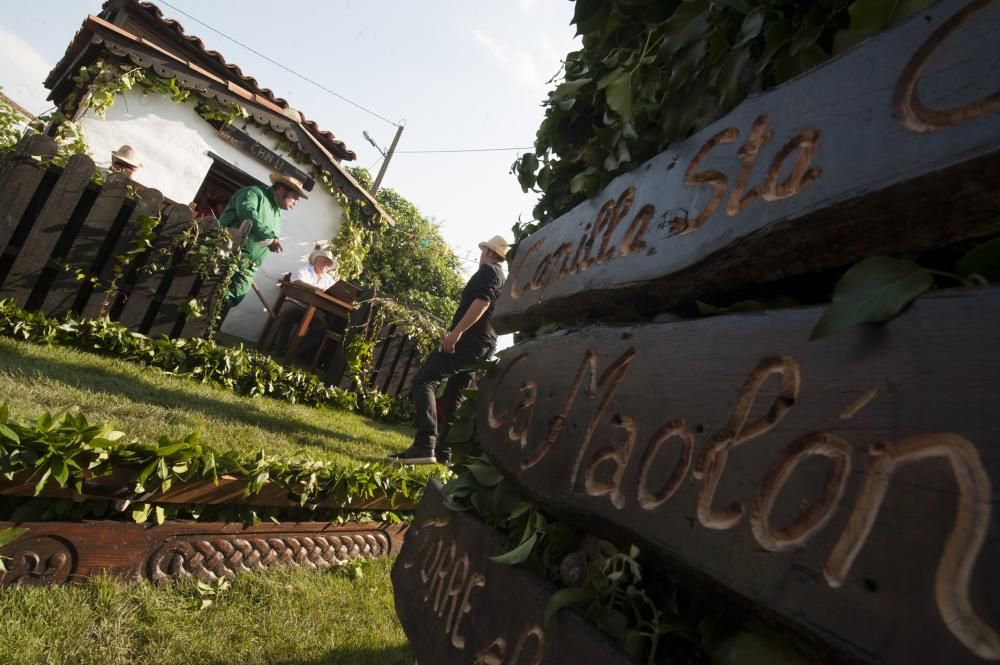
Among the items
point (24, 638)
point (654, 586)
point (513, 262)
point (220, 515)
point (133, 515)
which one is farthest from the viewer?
point (220, 515)

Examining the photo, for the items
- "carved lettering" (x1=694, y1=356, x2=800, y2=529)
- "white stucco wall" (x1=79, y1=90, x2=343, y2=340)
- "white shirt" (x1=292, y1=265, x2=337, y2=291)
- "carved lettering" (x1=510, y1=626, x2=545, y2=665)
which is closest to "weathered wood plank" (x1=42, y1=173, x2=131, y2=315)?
"white shirt" (x1=292, y1=265, x2=337, y2=291)

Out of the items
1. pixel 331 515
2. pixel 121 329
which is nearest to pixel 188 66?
pixel 121 329

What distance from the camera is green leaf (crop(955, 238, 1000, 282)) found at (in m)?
0.59

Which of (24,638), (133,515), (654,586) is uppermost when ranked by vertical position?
(654,586)

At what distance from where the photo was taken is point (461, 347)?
4938 millimetres

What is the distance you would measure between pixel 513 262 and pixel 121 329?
13.7ft

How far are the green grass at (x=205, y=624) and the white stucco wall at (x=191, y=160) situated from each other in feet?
23.8

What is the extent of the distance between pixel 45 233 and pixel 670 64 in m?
4.84

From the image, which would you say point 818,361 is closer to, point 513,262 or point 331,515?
point 513,262

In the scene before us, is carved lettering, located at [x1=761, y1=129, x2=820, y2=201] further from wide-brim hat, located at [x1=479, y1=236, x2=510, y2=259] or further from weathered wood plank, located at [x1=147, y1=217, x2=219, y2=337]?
weathered wood plank, located at [x1=147, y1=217, x2=219, y2=337]

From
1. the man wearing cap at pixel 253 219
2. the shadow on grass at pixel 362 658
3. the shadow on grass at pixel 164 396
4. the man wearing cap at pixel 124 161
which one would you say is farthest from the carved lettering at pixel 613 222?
the man wearing cap at pixel 124 161

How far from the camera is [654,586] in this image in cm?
95

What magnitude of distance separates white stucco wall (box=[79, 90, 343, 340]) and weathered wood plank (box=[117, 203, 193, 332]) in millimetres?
3730

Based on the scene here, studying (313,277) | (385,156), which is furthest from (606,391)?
(385,156)
